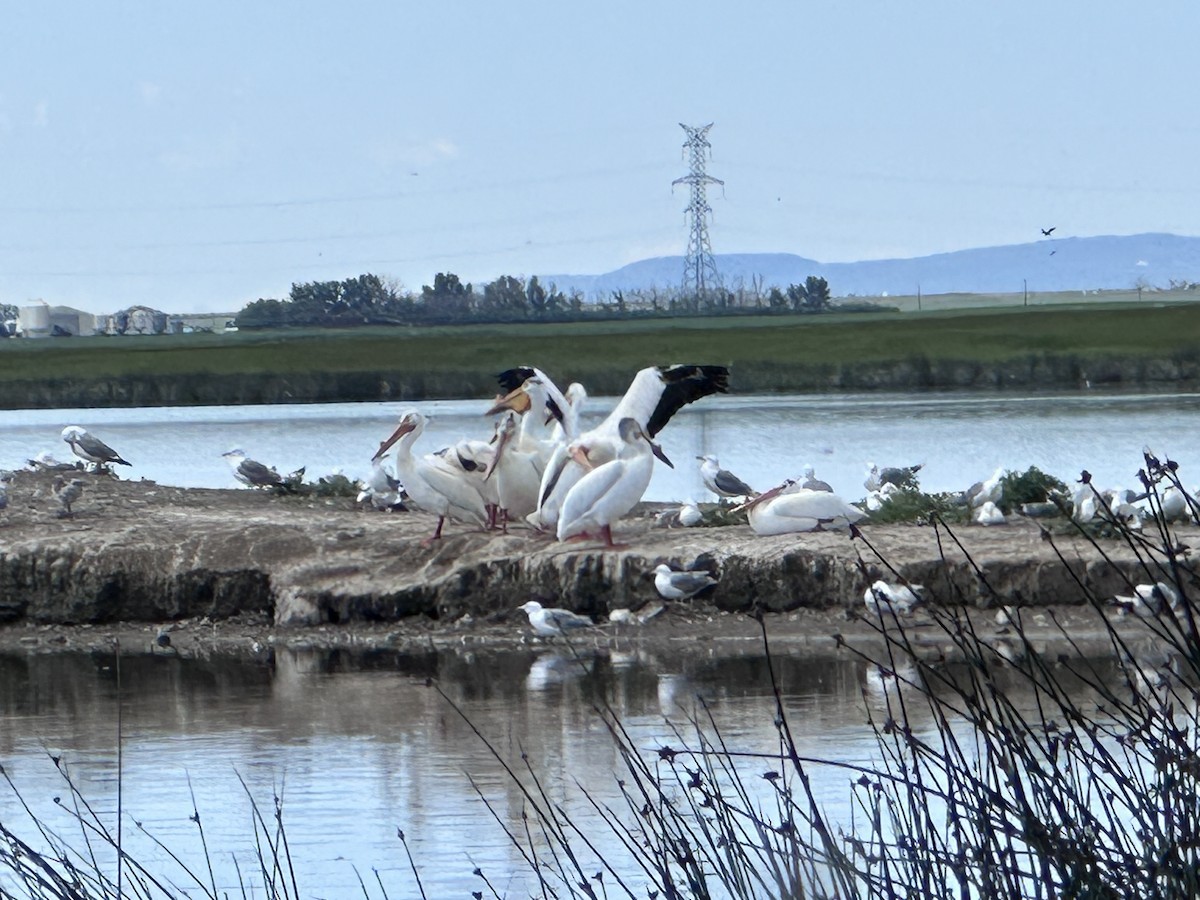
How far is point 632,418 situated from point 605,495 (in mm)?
1044

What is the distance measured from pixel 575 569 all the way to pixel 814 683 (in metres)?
2.50

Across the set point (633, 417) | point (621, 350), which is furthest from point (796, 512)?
point (621, 350)

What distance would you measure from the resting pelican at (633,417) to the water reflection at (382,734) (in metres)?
1.53

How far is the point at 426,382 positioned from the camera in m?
52.4

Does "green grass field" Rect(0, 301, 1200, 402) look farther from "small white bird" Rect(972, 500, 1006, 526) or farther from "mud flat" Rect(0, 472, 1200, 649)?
"mud flat" Rect(0, 472, 1200, 649)

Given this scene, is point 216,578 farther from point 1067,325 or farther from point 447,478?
point 1067,325

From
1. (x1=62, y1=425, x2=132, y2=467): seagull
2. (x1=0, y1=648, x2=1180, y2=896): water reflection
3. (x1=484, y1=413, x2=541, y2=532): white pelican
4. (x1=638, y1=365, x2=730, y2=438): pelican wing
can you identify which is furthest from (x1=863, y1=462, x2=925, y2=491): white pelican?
(x1=62, y1=425, x2=132, y2=467): seagull

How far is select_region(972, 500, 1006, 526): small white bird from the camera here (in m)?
12.5

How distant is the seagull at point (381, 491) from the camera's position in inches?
576

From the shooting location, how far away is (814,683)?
9.38m

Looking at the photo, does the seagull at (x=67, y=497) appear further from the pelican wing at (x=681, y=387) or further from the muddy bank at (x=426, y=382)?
the muddy bank at (x=426, y=382)

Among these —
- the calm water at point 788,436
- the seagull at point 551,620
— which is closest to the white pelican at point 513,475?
the seagull at point 551,620

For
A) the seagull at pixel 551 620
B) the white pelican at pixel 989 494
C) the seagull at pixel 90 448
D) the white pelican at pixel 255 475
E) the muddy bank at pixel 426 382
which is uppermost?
the muddy bank at pixel 426 382

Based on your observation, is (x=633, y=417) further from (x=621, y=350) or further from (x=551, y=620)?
(x=621, y=350)
